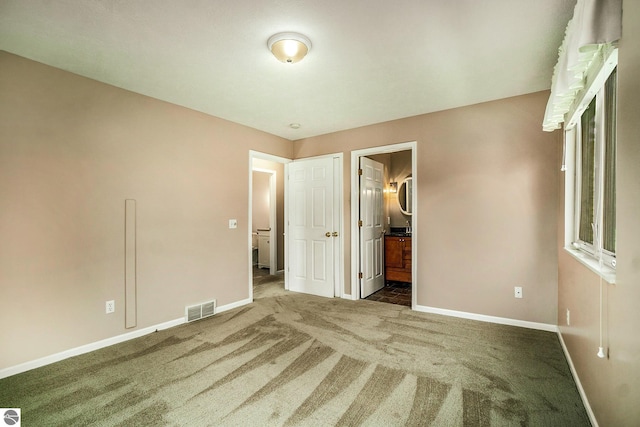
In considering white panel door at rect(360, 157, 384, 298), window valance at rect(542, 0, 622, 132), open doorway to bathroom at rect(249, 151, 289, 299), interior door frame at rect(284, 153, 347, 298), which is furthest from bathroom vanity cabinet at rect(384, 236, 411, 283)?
window valance at rect(542, 0, 622, 132)

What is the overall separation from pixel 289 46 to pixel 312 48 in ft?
0.64

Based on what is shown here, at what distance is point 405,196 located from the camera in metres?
5.53

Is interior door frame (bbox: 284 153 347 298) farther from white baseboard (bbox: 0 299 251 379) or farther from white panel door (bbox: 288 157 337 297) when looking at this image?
white baseboard (bbox: 0 299 251 379)

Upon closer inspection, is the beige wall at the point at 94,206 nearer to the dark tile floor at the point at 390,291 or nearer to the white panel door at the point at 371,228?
the dark tile floor at the point at 390,291

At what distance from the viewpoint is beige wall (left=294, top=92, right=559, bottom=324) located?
9.91 feet

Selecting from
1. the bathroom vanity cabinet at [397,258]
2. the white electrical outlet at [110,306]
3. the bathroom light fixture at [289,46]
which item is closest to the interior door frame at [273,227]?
the bathroom vanity cabinet at [397,258]

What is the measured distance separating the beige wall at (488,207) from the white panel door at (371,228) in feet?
2.52

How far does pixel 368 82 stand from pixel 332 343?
2.44 m

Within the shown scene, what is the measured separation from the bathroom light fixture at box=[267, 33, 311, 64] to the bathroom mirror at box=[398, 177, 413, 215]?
3707 mm

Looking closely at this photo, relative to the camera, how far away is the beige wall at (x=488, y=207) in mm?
3021

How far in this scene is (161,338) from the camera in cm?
292

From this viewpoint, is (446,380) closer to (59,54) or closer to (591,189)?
(591,189)

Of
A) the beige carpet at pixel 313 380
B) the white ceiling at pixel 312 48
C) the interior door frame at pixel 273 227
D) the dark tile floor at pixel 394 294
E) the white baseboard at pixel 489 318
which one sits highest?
the white ceiling at pixel 312 48

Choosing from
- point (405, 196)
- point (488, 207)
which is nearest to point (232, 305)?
point (488, 207)
